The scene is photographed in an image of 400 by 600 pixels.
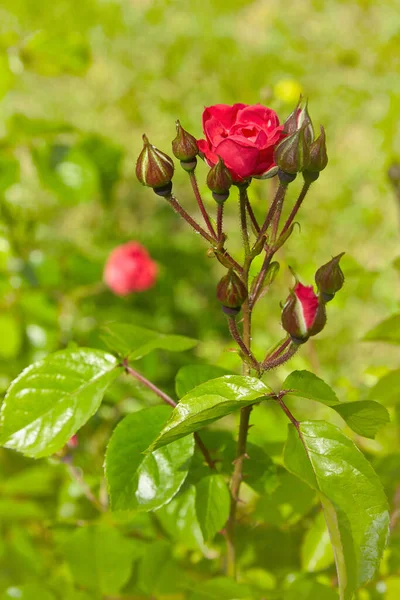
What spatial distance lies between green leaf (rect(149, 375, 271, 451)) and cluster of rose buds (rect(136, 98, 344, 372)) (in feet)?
0.16

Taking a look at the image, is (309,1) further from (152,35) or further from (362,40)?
(152,35)

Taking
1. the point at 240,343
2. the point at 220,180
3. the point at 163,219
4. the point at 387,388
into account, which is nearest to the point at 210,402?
the point at 240,343

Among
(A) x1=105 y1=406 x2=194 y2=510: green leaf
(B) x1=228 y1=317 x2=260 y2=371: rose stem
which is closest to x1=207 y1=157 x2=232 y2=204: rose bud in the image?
(B) x1=228 y1=317 x2=260 y2=371: rose stem

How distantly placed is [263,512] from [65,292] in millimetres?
748

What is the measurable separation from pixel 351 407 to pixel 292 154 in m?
0.20

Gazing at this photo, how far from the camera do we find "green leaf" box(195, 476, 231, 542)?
20.5 inches

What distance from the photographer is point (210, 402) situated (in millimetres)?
390

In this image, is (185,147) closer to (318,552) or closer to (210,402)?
(210,402)

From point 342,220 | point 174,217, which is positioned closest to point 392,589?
point 342,220

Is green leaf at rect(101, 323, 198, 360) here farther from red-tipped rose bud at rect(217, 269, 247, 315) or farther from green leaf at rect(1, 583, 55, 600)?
green leaf at rect(1, 583, 55, 600)

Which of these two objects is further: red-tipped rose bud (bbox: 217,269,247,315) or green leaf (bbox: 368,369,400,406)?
green leaf (bbox: 368,369,400,406)

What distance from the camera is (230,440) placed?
621 millimetres

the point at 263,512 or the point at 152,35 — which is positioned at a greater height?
the point at 152,35

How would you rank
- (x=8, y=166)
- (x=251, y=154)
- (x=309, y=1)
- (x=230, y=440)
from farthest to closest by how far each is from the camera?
1. (x=309, y=1)
2. (x=8, y=166)
3. (x=230, y=440)
4. (x=251, y=154)
